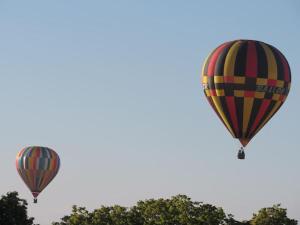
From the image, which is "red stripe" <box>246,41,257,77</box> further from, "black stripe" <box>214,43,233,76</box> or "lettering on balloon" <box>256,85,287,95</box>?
"black stripe" <box>214,43,233,76</box>

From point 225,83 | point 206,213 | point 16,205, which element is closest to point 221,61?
point 225,83

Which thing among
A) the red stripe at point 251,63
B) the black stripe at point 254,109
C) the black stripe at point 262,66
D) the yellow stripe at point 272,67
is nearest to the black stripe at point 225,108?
the black stripe at point 254,109

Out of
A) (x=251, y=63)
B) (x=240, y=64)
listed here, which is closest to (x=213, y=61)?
(x=240, y=64)

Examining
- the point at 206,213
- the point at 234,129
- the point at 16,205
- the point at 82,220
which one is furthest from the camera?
the point at 82,220

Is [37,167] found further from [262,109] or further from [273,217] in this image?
[262,109]

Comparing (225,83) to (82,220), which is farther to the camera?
(82,220)

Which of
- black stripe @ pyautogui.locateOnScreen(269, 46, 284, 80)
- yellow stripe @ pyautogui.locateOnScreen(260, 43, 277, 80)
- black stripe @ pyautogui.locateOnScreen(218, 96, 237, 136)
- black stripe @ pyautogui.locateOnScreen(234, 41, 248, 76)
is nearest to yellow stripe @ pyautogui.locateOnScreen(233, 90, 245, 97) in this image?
black stripe @ pyautogui.locateOnScreen(218, 96, 237, 136)

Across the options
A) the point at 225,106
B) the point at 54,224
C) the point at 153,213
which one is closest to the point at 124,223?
the point at 153,213

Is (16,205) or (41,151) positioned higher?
(41,151)

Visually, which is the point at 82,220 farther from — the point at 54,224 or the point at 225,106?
the point at 225,106

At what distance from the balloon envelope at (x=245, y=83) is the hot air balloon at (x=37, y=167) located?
53779mm

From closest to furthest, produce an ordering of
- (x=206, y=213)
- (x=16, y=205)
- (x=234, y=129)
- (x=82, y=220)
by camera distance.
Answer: (x=234, y=129), (x=16, y=205), (x=206, y=213), (x=82, y=220)

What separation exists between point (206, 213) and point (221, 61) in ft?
134

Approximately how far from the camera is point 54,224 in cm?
19500
